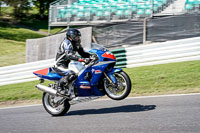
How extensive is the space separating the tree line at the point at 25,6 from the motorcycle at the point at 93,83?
115ft

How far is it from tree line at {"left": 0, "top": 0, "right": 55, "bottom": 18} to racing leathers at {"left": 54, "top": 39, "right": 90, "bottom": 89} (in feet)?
115

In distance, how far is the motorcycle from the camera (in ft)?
21.6

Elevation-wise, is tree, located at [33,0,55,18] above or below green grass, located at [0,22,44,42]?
above

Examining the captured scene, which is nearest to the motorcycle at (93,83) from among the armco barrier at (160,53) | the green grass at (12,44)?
the armco barrier at (160,53)

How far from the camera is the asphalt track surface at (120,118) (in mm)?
5230

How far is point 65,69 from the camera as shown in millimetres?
7168

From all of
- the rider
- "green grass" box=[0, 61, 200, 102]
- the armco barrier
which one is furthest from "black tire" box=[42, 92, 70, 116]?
the armco barrier

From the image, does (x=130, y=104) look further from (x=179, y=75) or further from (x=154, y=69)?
(x=154, y=69)

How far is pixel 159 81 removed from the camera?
31.7 feet

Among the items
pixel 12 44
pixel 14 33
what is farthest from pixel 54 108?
pixel 14 33

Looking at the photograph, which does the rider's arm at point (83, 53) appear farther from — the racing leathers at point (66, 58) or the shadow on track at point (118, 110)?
the shadow on track at point (118, 110)

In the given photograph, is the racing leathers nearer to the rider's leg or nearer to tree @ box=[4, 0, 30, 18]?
the rider's leg

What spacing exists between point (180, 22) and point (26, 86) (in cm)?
670

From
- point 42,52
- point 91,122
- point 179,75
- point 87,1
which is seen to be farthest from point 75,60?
point 87,1
